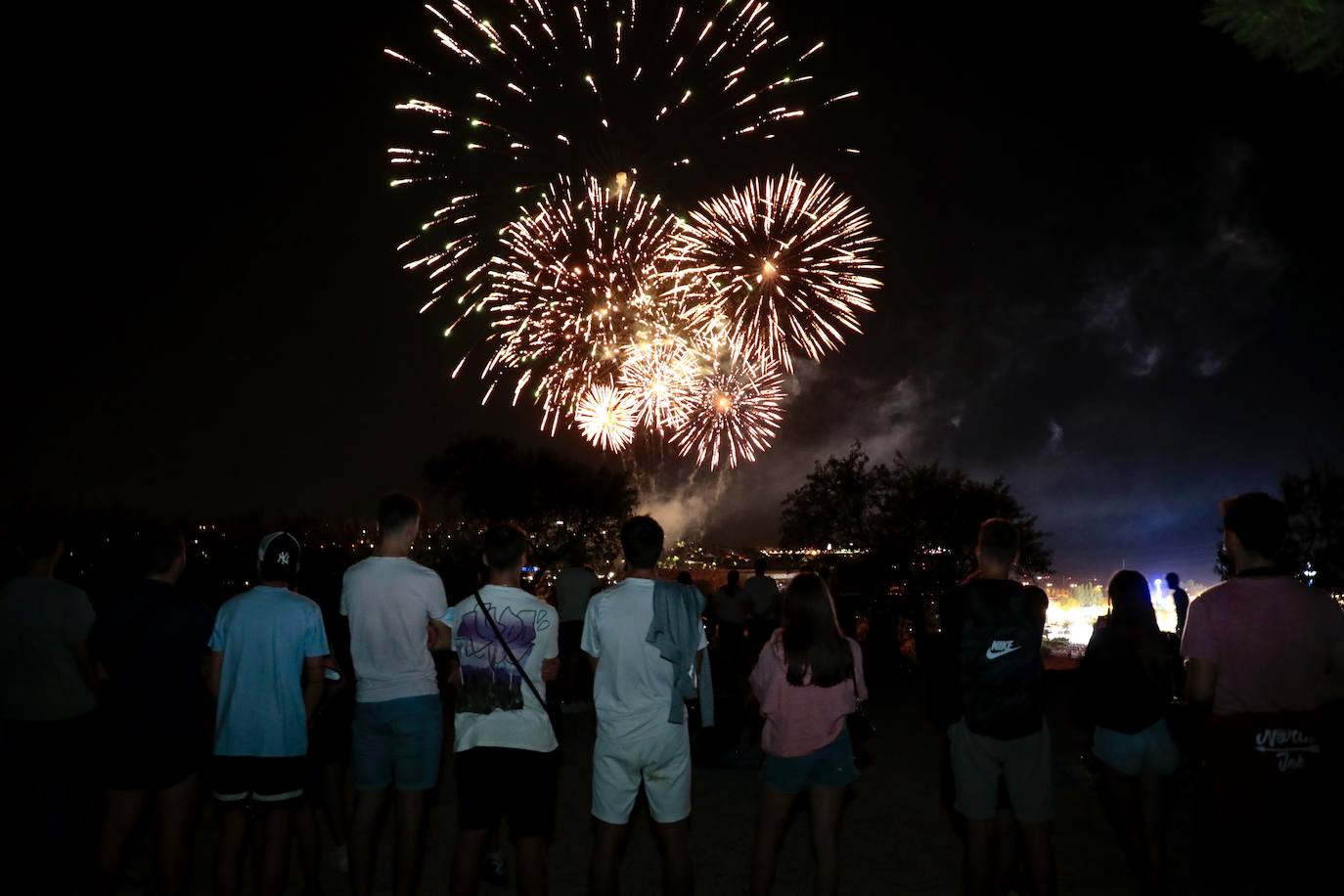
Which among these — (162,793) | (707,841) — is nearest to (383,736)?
(162,793)

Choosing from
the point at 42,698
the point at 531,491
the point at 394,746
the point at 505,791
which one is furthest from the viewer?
the point at 531,491

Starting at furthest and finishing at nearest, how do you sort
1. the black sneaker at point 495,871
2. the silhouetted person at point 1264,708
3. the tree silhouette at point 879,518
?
the tree silhouette at point 879,518 < the black sneaker at point 495,871 < the silhouetted person at point 1264,708

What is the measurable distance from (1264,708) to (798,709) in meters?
2.01

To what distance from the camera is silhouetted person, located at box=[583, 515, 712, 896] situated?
4.55 meters

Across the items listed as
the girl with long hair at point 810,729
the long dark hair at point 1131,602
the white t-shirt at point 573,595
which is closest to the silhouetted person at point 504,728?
the girl with long hair at point 810,729

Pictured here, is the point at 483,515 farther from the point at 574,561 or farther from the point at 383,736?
the point at 383,736

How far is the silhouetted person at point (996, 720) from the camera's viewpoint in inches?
177

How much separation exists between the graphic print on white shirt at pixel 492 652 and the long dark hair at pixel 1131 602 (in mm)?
3149

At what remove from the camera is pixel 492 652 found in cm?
467

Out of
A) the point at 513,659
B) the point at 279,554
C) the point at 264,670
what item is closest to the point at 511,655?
the point at 513,659

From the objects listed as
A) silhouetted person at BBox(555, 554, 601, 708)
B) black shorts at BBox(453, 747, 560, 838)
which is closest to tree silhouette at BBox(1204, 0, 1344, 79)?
black shorts at BBox(453, 747, 560, 838)

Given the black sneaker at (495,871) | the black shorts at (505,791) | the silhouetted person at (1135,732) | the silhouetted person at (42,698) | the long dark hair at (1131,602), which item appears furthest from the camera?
the black sneaker at (495,871)

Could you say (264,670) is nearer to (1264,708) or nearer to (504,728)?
(504,728)

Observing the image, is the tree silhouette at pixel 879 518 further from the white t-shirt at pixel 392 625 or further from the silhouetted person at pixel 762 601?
the white t-shirt at pixel 392 625
